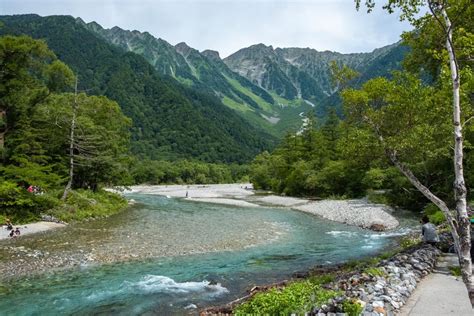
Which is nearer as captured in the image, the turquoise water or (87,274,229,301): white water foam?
the turquoise water

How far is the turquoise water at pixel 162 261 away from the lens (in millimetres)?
12133

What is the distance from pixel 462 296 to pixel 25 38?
38.4 m

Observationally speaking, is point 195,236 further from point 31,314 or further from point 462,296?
point 462,296

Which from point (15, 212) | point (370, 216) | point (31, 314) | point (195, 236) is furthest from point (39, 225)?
point (370, 216)

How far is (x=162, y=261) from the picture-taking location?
17766 mm

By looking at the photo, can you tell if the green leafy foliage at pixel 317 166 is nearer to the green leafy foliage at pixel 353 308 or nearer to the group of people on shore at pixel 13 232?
the group of people on shore at pixel 13 232

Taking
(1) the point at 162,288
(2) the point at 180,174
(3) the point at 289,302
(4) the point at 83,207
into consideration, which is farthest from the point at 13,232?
(2) the point at 180,174

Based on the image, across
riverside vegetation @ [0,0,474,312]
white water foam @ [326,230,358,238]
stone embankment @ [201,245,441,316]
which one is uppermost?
riverside vegetation @ [0,0,474,312]

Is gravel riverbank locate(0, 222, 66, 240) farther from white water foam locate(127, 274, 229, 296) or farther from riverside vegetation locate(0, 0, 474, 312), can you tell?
white water foam locate(127, 274, 229, 296)

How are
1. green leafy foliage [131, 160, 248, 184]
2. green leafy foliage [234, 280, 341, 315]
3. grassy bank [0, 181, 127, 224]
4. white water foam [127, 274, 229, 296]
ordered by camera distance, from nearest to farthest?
Answer: green leafy foliage [234, 280, 341, 315], white water foam [127, 274, 229, 296], grassy bank [0, 181, 127, 224], green leafy foliage [131, 160, 248, 184]

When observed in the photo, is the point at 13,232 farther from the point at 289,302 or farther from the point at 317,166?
the point at 317,166

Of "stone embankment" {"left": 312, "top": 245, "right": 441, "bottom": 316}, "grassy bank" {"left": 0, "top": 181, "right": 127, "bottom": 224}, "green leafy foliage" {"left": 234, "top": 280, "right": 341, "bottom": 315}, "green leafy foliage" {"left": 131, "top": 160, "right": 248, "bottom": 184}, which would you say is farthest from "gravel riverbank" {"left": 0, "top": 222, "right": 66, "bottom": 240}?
"green leafy foliage" {"left": 131, "top": 160, "right": 248, "bottom": 184}

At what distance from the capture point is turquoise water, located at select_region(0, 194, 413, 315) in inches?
478

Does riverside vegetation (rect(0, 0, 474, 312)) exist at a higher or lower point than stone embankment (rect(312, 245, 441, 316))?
higher
